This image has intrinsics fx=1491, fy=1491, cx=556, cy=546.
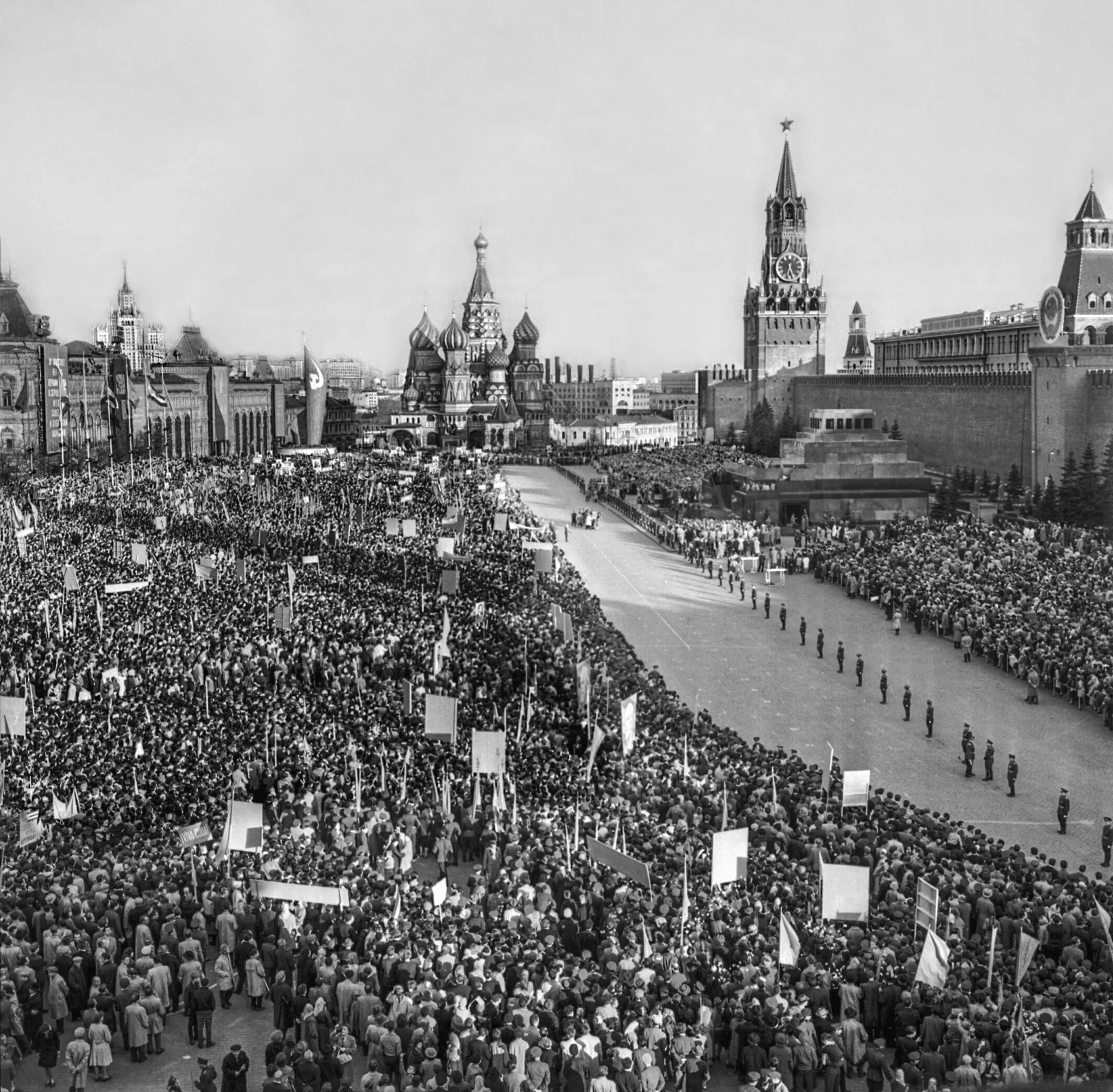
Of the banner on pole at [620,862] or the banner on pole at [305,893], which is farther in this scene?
the banner on pole at [620,862]

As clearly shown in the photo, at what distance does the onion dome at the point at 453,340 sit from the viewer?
121 m

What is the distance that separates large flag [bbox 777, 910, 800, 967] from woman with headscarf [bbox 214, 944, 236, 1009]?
4.34 meters

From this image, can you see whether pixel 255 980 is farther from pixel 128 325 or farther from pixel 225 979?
pixel 128 325

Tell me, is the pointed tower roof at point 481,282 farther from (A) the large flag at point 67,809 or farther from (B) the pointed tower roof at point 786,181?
(A) the large flag at point 67,809

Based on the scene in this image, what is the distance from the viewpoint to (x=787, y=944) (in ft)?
36.8

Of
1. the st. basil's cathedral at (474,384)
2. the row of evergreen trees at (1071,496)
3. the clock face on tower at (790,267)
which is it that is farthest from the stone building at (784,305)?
the row of evergreen trees at (1071,496)

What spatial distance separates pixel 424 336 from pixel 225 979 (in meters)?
117

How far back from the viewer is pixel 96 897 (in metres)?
12.4

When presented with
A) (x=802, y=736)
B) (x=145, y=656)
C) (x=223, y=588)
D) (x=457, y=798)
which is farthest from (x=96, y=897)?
(x=223, y=588)

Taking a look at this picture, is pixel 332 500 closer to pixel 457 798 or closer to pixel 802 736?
pixel 802 736

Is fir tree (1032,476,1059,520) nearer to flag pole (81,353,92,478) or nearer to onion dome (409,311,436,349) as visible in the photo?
flag pole (81,353,92,478)

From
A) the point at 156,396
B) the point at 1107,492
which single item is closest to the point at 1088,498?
the point at 1107,492

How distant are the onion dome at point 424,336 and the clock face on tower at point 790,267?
29368mm

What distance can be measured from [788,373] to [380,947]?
4067 inches
